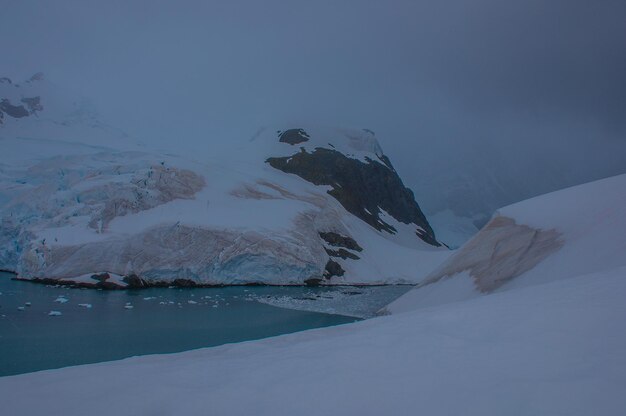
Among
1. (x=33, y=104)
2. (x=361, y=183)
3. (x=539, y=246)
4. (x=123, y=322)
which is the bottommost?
(x=123, y=322)

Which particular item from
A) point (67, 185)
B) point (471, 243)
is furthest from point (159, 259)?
point (471, 243)

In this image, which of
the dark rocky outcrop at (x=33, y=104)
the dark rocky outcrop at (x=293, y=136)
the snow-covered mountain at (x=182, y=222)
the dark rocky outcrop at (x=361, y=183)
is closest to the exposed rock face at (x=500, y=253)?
the snow-covered mountain at (x=182, y=222)

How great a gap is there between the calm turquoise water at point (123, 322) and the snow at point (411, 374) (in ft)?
27.1

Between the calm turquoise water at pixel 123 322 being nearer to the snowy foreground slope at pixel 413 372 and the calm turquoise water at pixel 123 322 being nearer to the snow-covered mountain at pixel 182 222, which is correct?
the snow-covered mountain at pixel 182 222

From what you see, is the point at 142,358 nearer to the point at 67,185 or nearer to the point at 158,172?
the point at 158,172

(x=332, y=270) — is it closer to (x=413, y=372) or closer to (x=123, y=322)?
(x=123, y=322)

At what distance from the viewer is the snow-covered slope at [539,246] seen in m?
10.2

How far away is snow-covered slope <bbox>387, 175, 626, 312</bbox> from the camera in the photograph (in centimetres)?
1016

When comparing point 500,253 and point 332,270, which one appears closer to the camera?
point 500,253

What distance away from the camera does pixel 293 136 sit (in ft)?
232

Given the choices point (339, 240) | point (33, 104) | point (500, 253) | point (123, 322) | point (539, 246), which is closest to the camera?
point (539, 246)

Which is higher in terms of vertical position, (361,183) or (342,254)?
(361,183)

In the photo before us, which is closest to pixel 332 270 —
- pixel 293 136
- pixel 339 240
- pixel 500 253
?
pixel 339 240

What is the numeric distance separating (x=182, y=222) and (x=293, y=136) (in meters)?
40.7
